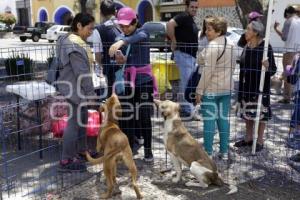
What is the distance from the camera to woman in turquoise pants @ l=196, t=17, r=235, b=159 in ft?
15.4

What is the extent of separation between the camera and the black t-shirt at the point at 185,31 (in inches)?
258

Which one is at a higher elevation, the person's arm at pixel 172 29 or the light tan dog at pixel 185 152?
the person's arm at pixel 172 29

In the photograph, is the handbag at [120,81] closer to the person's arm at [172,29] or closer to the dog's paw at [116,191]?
the dog's paw at [116,191]

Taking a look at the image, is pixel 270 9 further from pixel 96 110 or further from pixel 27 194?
pixel 27 194

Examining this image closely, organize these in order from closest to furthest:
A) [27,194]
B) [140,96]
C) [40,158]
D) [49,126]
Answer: [27,194] < [140,96] < [40,158] < [49,126]

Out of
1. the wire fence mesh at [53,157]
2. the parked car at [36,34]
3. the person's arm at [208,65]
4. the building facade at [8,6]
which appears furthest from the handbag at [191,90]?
the building facade at [8,6]

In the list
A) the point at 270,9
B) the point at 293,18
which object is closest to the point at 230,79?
the point at 270,9

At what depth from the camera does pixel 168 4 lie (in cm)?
3388

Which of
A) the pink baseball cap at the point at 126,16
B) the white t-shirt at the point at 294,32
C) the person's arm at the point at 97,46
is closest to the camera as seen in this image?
the pink baseball cap at the point at 126,16

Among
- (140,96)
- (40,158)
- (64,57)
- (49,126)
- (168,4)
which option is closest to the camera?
(64,57)

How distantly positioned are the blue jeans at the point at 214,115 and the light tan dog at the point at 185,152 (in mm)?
563

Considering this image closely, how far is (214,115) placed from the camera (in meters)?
4.89

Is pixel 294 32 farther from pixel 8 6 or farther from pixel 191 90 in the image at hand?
pixel 8 6

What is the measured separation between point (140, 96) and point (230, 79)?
1.08 metres
